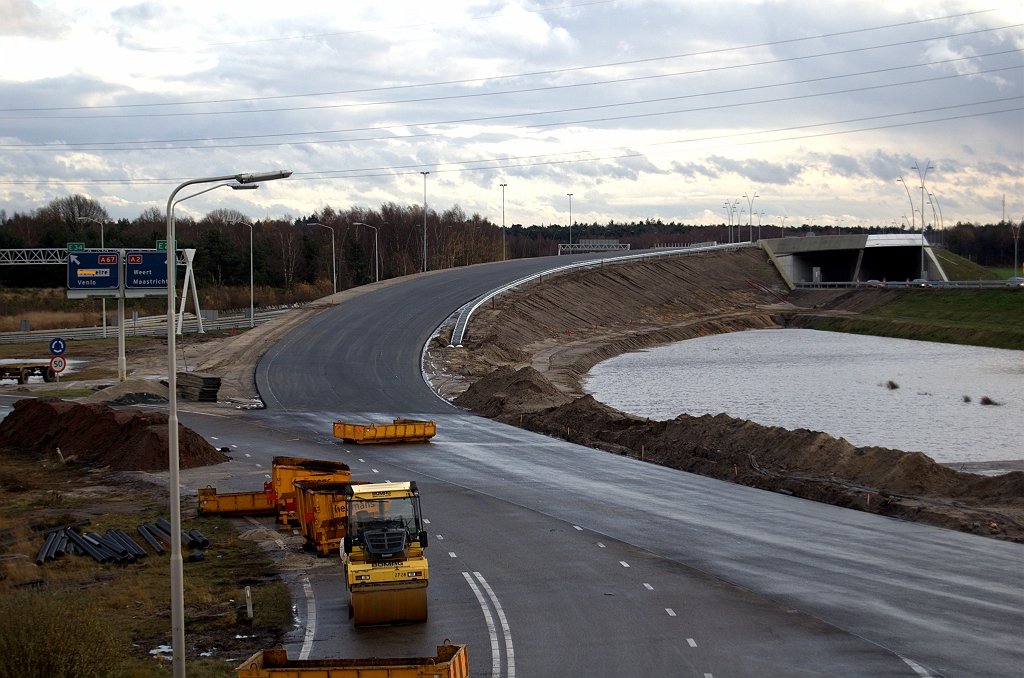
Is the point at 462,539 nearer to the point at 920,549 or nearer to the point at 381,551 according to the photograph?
the point at 381,551

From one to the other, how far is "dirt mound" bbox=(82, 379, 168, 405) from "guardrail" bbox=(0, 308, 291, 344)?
112 feet

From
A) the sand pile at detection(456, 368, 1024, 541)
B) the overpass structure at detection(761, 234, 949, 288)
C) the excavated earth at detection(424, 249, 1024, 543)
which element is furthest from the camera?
the overpass structure at detection(761, 234, 949, 288)

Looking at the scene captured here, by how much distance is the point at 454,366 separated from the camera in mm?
64125

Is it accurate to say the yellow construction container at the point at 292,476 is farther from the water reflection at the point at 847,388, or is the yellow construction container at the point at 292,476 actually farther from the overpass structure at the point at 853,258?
the overpass structure at the point at 853,258

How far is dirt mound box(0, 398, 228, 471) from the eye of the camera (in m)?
36.6

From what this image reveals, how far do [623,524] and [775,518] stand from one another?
466 cm

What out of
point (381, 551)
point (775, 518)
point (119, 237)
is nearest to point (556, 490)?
point (775, 518)

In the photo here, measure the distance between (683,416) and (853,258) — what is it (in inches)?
3923

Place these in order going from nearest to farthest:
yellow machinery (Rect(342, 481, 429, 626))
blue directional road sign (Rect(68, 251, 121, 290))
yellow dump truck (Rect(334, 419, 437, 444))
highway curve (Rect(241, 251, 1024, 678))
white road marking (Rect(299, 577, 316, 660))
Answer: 1. highway curve (Rect(241, 251, 1024, 678))
2. white road marking (Rect(299, 577, 316, 660))
3. yellow machinery (Rect(342, 481, 429, 626))
4. yellow dump truck (Rect(334, 419, 437, 444))
5. blue directional road sign (Rect(68, 251, 121, 290))

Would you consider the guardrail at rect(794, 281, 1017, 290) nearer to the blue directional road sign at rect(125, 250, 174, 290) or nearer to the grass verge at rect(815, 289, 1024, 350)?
the grass verge at rect(815, 289, 1024, 350)

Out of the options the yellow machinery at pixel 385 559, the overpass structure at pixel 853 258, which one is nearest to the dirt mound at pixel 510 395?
the yellow machinery at pixel 385 559

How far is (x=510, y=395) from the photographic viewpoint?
169 feet

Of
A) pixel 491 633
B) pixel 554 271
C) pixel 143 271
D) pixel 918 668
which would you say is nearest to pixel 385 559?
pixel 491 633

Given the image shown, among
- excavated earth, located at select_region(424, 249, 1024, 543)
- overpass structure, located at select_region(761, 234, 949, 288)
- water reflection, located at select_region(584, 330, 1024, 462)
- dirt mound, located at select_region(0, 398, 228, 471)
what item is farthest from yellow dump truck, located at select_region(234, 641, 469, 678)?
overpass structure, located at select_region(761, 234, 949, 288)
